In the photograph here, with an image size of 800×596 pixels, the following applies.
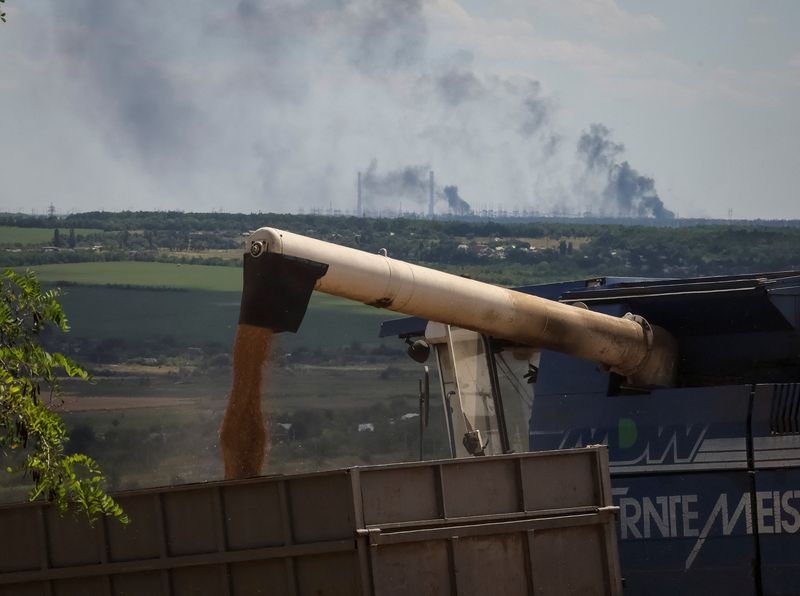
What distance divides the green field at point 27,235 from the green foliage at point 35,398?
102891mm

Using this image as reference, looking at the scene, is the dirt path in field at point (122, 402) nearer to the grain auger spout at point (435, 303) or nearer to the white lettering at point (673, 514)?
the grain auger spout at point (435, 303)

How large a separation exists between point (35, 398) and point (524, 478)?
352 centimetres

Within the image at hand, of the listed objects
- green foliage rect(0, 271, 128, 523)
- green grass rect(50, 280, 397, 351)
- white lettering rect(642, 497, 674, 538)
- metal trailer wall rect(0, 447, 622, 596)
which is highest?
green foliage rect(0, 271, 128, 523)

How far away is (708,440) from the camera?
13086 mm

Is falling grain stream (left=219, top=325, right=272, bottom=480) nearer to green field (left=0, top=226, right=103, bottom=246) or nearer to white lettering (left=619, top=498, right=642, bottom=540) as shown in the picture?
white lettering (left=619, top=498, right=642, bottom=540)

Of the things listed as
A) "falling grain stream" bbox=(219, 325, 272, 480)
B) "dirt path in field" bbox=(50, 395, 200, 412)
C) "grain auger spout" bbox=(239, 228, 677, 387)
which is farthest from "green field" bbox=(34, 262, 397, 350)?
"falling grain stream" bbox=(219, 325, 272, 480)

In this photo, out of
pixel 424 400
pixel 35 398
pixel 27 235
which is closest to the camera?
pixel 35 398

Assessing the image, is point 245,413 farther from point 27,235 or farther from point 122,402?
→ point 27,235

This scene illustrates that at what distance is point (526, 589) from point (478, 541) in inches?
19.2

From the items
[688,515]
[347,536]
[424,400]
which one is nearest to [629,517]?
[688,515]

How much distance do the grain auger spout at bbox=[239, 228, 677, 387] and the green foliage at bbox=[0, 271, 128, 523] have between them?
6.60 ft

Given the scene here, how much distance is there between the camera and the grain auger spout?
39.0 feet

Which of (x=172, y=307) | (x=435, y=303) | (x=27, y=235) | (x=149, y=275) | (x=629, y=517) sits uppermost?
(x=27, y=235)

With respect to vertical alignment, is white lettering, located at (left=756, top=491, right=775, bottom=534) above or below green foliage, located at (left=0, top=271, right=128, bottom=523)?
below
